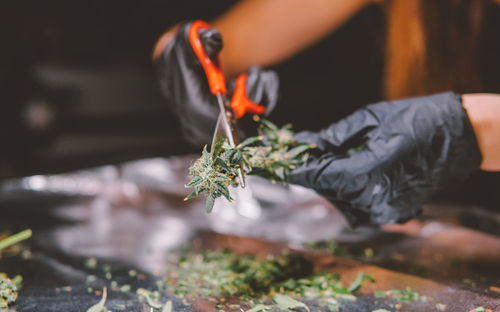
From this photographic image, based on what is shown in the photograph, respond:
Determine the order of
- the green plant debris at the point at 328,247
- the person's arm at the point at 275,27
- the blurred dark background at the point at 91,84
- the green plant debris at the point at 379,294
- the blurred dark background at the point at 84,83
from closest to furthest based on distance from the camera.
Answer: the green plant debris at the point at 379,294, the green plant debris at the point at 328,247, the person's arm at the point at 275,27, the blurred dark background at the point at 91,84, the blurred dark background at the point at 84,83

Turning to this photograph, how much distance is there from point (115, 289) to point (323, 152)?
25.0 inches

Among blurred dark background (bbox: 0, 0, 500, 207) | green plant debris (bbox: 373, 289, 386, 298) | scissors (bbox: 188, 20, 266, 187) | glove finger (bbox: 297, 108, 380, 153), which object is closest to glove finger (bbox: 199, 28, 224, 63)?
scissors (bbox: 188, 20, 266, 187)

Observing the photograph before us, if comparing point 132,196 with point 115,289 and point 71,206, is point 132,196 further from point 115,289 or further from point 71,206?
point 115,289

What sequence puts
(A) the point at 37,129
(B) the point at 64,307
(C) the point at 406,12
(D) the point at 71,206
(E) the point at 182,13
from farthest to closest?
(A) the point at 37,129 → (E) the point at 182,13 → (D) the point at 71,206 → (C) the point at 406,12 → (B) the point at 64,307

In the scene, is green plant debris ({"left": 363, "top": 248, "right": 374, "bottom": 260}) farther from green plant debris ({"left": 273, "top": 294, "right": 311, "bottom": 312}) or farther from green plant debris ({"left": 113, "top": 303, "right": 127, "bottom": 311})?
green plant debris ({"left": 113, "top": 303, "right": 127, "bottom": 311})

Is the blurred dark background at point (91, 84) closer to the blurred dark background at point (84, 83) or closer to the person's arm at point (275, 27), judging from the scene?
the blurred dark background at point (84, 83)

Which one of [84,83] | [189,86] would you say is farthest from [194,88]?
[84,83]

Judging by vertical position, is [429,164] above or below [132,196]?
above

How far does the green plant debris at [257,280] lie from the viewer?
92 cm

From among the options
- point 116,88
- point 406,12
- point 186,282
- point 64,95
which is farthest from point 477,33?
point 64,95

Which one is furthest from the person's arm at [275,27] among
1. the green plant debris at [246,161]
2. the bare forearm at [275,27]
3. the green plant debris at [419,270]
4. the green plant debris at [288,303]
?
the green plant debris at [288,303]

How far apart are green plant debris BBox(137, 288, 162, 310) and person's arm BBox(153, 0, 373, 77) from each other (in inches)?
40.9

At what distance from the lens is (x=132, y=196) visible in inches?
76.2

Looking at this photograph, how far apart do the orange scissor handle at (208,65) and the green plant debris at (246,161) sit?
0.15m
